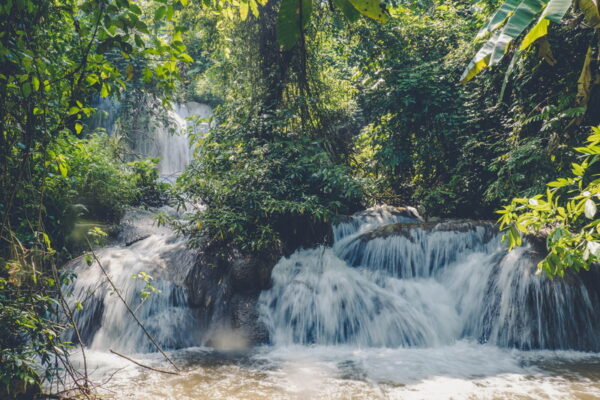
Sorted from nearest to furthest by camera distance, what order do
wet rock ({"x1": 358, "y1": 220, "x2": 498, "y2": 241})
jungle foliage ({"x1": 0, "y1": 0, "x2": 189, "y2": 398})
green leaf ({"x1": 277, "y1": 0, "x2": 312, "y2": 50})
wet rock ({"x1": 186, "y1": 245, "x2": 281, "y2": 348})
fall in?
green leaf ({"x1": 277, "y1": 0, "x2": 312, "y2": 50}), jungle foliage ({"x1": 0, "y1": 0, "x2": 189, "y2": 398}), wet rock ({"x1": 186, "y1": 245, "x2": 281, "y2": 348}), wet rock ({"x1": 358, "y1": 220, "x2": 498, "y2": 241})

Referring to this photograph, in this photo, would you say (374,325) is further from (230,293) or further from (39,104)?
(39,104)

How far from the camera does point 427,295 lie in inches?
262

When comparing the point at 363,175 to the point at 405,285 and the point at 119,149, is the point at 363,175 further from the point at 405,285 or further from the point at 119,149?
the point at 119,149

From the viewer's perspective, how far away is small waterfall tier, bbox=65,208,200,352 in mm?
5875

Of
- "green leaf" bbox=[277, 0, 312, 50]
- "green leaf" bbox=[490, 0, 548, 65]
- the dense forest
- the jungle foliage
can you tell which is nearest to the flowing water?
the dense forest

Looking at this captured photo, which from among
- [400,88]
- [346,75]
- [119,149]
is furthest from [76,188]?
[346,75]

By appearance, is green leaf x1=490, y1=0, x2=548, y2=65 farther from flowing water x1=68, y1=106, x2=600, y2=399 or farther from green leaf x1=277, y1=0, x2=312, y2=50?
flowing water x1=68, y1=106, x2=600, y2=399

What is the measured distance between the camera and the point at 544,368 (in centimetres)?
466

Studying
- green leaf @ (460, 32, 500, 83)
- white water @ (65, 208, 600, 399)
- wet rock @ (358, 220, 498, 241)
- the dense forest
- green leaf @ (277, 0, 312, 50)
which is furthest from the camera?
wet rock @ (358, 220, 498, 241)

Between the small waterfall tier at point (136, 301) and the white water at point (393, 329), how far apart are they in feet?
0.10

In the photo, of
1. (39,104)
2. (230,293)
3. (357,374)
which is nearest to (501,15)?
(39,104)

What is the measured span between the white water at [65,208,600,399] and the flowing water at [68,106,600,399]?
0.06ft

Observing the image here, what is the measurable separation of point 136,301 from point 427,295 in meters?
4.83

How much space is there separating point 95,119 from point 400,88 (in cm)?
1155
